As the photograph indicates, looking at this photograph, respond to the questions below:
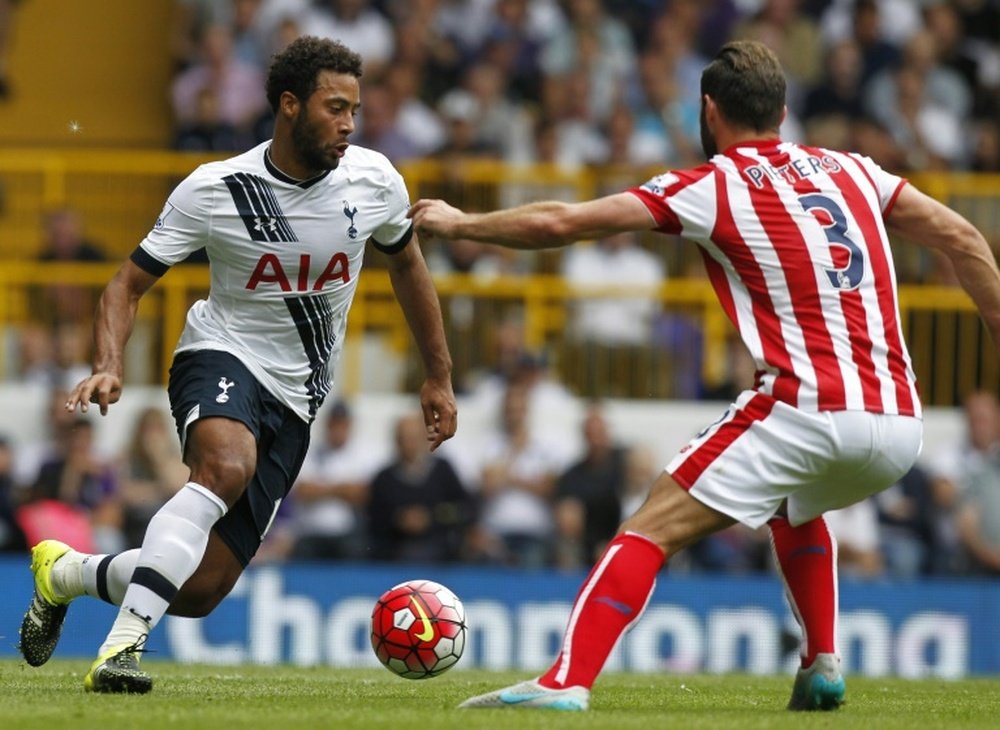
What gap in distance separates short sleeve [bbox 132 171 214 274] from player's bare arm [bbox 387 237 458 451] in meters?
0.88

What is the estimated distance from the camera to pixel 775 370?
661cm

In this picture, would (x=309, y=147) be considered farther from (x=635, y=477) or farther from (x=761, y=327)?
(x=635, y=477)

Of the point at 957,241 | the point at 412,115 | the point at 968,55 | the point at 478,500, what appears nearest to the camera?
the point at 957,241

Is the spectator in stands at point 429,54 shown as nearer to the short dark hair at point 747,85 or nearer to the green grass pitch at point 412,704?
the green grass pitch at point 412,704

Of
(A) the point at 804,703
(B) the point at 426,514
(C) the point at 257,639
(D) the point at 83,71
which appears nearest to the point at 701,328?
(B) the point at 426,514

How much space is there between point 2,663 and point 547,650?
453 cm

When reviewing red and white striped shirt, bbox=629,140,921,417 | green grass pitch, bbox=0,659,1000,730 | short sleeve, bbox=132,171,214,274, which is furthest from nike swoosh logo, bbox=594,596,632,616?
short sleeve, bbox=132,171,214,274

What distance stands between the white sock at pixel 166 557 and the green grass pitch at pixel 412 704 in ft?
1.01

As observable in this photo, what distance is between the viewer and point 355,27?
17125mm

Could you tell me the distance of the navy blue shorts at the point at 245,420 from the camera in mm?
7414

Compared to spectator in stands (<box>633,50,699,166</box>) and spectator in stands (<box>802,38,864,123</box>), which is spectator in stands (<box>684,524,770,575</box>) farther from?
spectator in stands (<box>802,38,864,123</box>)

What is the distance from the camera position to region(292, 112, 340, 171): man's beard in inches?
298

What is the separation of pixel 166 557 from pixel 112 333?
2.94 feet

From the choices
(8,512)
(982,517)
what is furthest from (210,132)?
(982,517)
